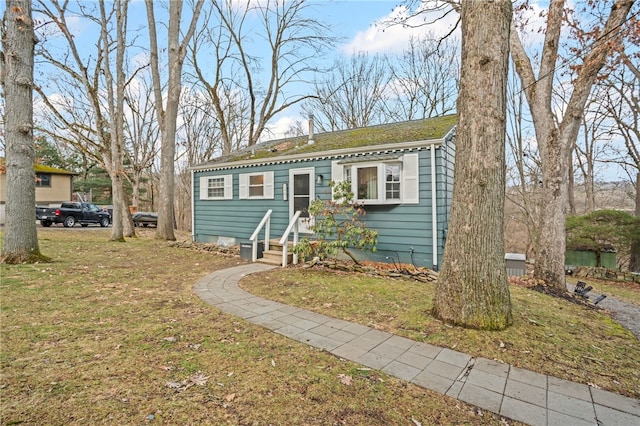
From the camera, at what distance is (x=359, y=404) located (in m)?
2.22

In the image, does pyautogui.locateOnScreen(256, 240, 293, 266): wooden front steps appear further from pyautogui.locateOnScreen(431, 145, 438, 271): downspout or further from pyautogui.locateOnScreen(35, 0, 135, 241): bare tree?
pyautogui.locateOnScreen(35, 0, 135, 241): bare tree

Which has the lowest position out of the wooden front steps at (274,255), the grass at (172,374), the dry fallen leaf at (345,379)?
the dry fallen leaf at (345,379)

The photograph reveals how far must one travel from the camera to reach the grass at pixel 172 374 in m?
2.06

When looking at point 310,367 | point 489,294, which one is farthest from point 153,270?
point 489,294

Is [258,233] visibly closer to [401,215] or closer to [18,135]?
[401,215]

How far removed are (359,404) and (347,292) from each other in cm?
304

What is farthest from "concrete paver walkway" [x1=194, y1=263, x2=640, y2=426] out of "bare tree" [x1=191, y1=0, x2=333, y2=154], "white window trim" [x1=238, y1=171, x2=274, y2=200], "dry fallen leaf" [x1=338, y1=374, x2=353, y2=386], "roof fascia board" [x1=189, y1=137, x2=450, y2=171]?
"bare tree" [x1=191, y1=0, x2=333, y2=154]

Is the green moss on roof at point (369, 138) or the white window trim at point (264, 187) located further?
the white window trim at point (264, 187)

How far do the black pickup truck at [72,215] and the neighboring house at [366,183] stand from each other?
38.4 ft

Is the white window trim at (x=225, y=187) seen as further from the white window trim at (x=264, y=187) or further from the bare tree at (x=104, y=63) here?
the bare tree at (x=104, y=63)

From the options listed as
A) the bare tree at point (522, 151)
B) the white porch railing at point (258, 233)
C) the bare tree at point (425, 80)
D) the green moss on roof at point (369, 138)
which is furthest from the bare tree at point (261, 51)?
the white porch railing at point (258, 233)

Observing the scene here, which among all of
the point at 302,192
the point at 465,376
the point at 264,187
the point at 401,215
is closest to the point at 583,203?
the point at 401,215

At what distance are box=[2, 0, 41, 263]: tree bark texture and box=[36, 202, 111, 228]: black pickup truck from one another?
13.4 metres

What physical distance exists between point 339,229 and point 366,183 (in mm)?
1455
